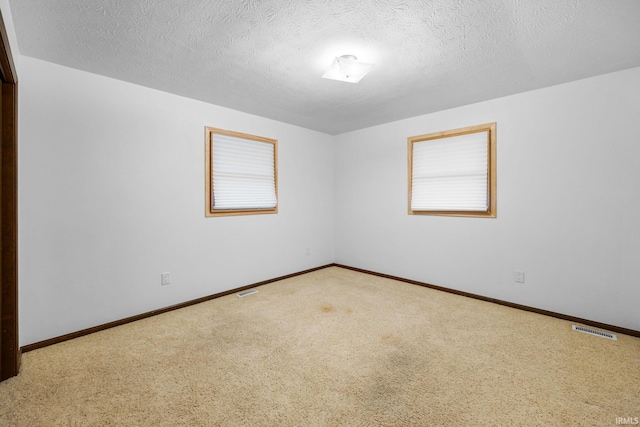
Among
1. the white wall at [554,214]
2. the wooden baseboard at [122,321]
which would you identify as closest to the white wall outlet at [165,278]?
the wooden baseboard at [122,321]

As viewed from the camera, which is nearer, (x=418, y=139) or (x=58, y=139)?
(x=58, y=139)

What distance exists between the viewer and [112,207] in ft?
9.09

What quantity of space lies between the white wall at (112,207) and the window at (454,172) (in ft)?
7.92

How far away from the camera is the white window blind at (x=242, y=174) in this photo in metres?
3.63

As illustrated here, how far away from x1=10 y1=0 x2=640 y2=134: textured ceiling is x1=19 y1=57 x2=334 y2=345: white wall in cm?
30

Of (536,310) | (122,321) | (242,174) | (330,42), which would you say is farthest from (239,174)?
(536,310)

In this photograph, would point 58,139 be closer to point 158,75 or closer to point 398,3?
point 158,75

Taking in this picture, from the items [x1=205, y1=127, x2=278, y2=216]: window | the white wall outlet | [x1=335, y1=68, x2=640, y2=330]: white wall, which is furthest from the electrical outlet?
the white wall outlet

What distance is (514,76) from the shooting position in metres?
2.75

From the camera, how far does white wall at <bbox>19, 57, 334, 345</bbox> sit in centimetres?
238

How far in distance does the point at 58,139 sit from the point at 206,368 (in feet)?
7.70

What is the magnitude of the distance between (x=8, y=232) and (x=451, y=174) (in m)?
4.36

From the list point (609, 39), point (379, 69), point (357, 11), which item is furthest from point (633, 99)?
point (357, 11)

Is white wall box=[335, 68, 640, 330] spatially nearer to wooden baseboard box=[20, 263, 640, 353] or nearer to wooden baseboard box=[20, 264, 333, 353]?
wooden baseboard box=[20, 263, 640, 353]
